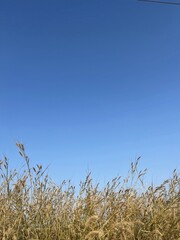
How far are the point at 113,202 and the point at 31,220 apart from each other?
32.7 inches

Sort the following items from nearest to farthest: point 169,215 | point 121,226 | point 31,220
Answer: point 121,226 < point 31,220 < point 169,215

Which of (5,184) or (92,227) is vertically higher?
(5,184)

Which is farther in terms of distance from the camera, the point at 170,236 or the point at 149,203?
the point at 149,203

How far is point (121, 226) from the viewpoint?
3.07 metres

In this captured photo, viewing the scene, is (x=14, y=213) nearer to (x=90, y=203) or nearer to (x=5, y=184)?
(x=5, y=184)

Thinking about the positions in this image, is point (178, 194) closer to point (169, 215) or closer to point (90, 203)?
point (169, 215)

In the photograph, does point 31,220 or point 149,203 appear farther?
point 149,203

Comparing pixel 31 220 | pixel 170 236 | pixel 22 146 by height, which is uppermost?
pixel 22 146

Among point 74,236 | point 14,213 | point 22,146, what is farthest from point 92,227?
point 22,146

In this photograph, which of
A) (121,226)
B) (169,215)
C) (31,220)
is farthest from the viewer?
(169,215)

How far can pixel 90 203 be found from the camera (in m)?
3.55

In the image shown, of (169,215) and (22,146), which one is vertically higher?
(22,146)

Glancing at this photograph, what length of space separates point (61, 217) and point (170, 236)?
3.44 feet

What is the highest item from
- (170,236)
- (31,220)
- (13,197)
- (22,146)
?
(22,146)
